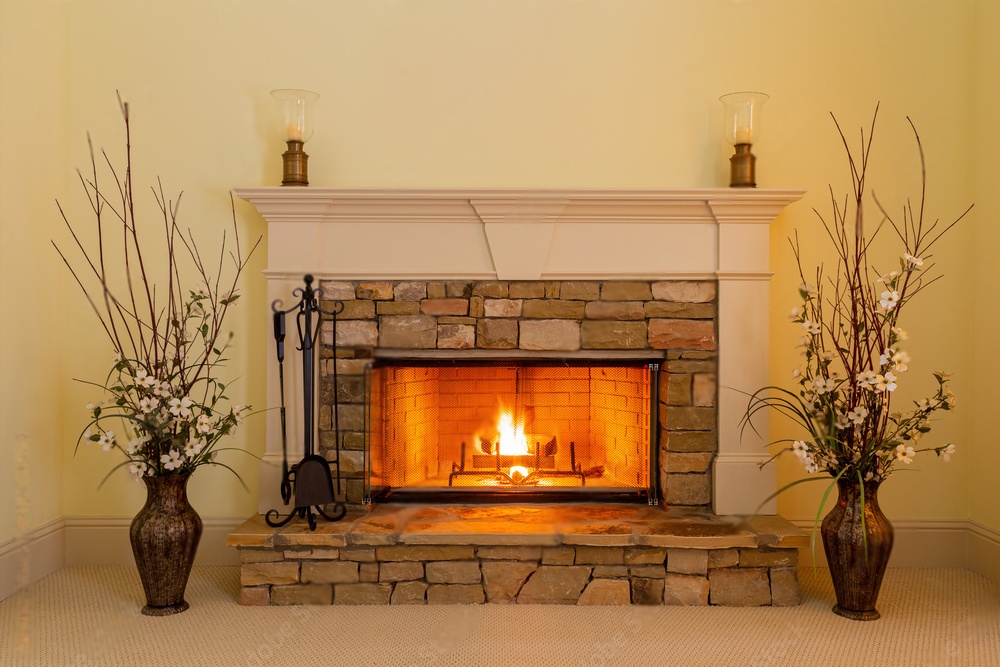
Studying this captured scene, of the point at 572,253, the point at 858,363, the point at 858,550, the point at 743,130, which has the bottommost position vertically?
the point at 858,550

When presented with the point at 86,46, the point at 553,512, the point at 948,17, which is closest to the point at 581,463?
the point at 553,512

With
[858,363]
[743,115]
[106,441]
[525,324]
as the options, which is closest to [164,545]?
[106,441]

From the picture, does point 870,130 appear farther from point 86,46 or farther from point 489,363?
point 86,46

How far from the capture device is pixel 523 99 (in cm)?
283

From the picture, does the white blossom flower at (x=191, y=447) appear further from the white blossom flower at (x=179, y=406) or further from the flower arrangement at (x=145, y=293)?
the flower arrangement at (x=145, y=293)

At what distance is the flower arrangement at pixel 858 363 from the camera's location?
7.68ft

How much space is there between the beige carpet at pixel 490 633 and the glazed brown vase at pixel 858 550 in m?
0.06

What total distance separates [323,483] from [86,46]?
6.15 ft

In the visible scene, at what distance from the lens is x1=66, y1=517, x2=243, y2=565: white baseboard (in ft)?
9.35

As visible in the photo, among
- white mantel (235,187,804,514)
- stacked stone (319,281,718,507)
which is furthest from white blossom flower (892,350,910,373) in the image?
stacked stone (319,281,718,507)

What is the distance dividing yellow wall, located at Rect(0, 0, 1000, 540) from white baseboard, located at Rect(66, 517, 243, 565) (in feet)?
1.11

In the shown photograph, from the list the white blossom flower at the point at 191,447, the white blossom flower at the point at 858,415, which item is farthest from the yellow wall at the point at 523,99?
the white blossom flower at the point at 858,415

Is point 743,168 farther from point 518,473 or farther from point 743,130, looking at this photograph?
point 518,473

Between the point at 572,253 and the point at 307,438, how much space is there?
1.14 meters
